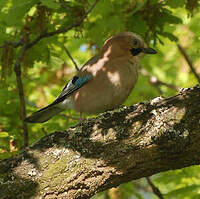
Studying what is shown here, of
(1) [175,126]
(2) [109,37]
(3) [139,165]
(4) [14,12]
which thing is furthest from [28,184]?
(2) [109,37]

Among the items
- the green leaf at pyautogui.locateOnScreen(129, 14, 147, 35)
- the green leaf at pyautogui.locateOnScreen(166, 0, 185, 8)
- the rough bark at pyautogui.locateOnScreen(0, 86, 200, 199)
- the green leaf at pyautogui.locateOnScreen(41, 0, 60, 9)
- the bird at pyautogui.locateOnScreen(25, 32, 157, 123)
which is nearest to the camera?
the rough bark at pyautogui.locateOnScreen(0, 86, 200, 199)

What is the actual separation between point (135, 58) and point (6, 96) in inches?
84.8

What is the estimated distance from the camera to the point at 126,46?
705cm

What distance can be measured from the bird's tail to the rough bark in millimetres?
1925

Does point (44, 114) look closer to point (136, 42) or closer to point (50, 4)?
point (136, 42)

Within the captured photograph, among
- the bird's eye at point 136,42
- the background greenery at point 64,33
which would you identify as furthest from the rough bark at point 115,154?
the bird's eye at point 136,42

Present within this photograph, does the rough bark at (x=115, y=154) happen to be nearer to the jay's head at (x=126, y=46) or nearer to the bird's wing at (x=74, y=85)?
the bird's wing at (x=74, y=85)

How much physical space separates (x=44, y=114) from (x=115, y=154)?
267 centimetres

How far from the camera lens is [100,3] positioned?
662cm

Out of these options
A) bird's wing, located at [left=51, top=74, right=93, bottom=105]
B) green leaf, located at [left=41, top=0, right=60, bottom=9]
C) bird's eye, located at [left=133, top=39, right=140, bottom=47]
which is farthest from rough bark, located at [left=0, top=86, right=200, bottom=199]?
bird's eye, located at [left=133, top=39, right=140, bottom=47]

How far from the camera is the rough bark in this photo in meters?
4.54

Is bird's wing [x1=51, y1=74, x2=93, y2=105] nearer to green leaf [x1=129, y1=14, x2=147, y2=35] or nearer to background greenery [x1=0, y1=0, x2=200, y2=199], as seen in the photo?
background greenery [x1=0, y1=0, x2=200, y2=199]

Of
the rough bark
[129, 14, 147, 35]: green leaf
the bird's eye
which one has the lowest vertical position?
the rough bark

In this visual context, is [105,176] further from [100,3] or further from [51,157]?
[100,3]
